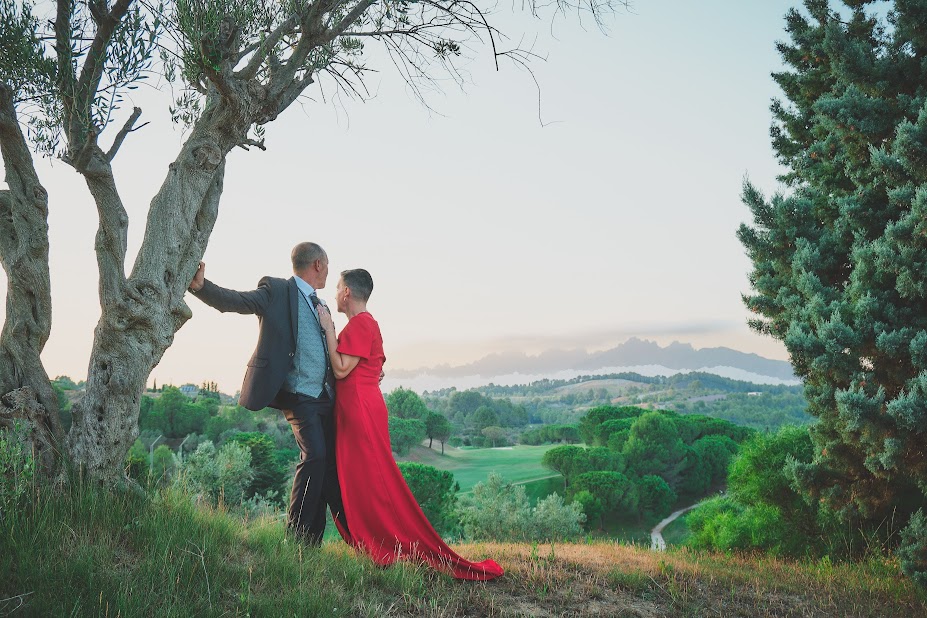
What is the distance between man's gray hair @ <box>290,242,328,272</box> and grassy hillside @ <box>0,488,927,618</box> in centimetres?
247

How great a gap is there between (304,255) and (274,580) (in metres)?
3.04

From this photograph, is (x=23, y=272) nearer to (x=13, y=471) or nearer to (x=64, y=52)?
(x=13, y=471)

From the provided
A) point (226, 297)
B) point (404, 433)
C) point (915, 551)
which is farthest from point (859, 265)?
point (404, 433)

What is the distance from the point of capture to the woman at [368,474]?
6285 millimetres

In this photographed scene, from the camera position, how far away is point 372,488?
6.33 meters

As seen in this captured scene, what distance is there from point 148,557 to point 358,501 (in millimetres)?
1950

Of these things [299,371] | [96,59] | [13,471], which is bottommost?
[13,471]

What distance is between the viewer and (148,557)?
495cm

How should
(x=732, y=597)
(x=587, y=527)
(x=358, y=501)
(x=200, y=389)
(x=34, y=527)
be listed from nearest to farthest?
(x=34, y=527) < (x=358, y=501) < (x=732, y=597) < (x=587, y=527) < (x=200, y=389)

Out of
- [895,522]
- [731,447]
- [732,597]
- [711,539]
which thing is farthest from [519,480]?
[732,597]

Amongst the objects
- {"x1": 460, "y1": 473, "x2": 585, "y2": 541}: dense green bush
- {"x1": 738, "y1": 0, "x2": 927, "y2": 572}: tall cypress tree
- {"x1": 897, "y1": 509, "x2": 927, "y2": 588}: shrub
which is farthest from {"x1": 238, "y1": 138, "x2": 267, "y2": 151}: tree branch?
{"x1": 460, "y1": 473, "x2": 585, "y2": 541}: dense green bush

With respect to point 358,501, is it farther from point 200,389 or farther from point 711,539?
point 200,389

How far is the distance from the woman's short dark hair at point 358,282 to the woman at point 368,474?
0.01m

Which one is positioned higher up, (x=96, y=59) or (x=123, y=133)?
(x=96, y=59)
